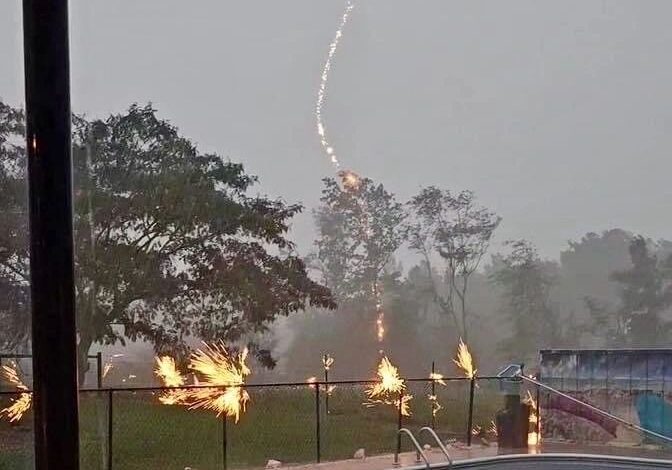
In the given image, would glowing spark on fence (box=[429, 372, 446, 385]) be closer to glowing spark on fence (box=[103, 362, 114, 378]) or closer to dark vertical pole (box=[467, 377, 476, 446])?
dark vertical pole (box=[467, 377, 476, 446])

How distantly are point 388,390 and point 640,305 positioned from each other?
13.4 ft

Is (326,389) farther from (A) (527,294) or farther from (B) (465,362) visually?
(A) (527,294)

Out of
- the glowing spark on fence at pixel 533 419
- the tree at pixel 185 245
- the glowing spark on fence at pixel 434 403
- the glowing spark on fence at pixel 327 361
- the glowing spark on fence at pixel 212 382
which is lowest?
the glowing spark on fence at pixel 533 419

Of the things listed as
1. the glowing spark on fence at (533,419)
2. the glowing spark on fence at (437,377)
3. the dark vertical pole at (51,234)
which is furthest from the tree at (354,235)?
the dark vertical pole at (51,234)

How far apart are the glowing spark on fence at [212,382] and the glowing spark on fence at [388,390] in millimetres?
1164

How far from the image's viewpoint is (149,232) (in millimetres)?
6684

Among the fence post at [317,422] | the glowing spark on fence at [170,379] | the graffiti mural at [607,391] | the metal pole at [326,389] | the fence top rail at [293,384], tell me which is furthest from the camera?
the graffiti mural at [607,391]

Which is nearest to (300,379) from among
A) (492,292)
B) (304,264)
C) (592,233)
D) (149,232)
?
(304,264)

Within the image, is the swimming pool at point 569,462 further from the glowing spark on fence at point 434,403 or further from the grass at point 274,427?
the glowing spark on fence at point 434,403

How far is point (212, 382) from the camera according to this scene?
576cm

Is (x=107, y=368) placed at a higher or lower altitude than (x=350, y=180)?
lower

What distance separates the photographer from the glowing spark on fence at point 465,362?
287 inches

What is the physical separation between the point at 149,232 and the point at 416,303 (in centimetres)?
325

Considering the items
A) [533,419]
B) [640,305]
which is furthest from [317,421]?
[640,305]
